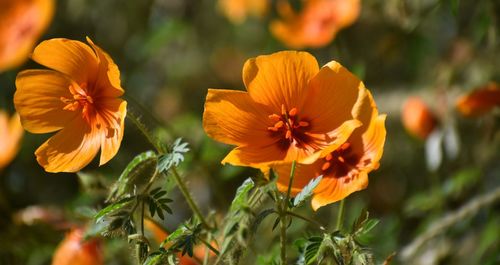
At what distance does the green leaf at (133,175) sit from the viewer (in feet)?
4.82

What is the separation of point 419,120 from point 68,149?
1158mm

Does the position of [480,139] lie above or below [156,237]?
below

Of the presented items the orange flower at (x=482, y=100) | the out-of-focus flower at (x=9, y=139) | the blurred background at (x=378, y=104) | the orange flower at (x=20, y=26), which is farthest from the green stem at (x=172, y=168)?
the orange flower at (x=20, y=26)

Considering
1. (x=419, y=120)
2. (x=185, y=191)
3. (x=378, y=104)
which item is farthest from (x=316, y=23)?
(x=185, y=191)

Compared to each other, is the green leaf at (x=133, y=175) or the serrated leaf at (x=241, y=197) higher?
the serrated leaf at (x=241, y=197)

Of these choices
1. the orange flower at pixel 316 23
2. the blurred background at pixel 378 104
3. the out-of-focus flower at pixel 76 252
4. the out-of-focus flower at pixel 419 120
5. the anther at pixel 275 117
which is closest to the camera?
the anther at pixel 275 117

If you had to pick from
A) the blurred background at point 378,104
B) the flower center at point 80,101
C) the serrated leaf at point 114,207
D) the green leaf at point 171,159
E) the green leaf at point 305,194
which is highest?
the flower center at point 80,101

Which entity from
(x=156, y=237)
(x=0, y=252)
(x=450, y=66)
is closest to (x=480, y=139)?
(x=450, y=66)

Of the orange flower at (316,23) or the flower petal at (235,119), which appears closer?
the flower petal at (235,119)

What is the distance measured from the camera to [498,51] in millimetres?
2924

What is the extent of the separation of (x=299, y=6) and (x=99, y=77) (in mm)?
1230

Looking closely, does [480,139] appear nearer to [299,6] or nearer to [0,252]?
[299,6]

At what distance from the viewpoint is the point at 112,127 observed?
1.55 m

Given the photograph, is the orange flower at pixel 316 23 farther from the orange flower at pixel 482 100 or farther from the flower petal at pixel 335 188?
the flower petal at pixel 335 188
